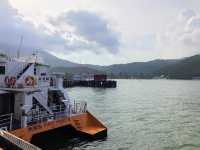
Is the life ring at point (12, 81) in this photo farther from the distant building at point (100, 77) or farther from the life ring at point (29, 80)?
the distant building at point (100, 77)

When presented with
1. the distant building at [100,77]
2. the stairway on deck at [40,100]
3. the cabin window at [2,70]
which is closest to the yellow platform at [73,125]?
the stairway on deck at [40,100]

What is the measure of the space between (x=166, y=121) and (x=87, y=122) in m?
13.4

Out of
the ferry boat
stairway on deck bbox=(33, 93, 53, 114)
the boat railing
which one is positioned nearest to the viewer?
the boat railing

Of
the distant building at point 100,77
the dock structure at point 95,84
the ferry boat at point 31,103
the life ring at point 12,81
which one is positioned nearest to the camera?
the ferry boat at point 31,103

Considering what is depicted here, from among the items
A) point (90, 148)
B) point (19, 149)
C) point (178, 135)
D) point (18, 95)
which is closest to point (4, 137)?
point (19, 149)

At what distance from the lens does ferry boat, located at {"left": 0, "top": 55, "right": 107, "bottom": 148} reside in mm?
22766

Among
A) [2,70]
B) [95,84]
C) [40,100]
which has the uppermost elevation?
[2,70]

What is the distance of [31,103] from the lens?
80.3ft

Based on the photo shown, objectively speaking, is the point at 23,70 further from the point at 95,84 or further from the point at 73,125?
the point at 95,84

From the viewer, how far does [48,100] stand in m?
27.6

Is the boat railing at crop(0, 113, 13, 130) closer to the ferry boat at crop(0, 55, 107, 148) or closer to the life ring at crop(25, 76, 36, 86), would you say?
the ferry boat at crop(0, 55, 107, 148)

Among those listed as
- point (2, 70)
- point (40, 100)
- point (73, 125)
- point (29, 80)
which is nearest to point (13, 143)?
point (29, 80)

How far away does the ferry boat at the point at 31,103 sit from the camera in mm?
22766

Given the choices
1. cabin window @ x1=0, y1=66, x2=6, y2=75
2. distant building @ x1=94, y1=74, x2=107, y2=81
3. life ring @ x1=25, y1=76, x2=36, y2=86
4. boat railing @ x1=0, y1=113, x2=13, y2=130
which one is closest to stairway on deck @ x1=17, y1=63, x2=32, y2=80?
life ring @ x1=25, y1=76, x2=36, y2=86
